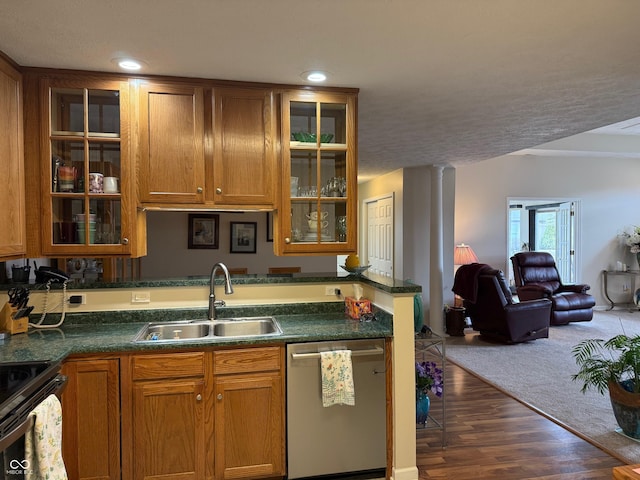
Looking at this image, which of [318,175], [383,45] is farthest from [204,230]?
[383,45]

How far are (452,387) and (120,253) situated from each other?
10.2ft

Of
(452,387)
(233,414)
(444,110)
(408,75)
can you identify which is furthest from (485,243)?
(233,414)

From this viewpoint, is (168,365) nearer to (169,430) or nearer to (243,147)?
(169,430)

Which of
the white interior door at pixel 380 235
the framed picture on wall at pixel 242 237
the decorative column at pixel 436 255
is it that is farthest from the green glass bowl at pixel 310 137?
the white interior door at pixel 380 235

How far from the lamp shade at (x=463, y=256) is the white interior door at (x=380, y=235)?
3.32 feet

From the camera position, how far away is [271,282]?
9.68 feet

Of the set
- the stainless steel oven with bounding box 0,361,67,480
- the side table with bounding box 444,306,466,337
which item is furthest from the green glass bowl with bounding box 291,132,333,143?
the side table with bounding box 444,306,466,337

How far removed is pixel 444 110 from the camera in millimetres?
3189

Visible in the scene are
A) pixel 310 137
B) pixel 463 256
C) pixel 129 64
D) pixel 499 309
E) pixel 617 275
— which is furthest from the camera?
pixel 617 275

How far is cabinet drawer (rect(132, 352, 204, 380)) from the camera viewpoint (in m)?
2.21

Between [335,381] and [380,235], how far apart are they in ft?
16.1

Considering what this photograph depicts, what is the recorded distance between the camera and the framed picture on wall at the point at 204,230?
18.7 ft

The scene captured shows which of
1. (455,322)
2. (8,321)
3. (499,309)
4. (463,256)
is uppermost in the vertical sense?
(463,256)

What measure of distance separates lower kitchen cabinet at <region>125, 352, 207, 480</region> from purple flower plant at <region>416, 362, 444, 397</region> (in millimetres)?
1465
